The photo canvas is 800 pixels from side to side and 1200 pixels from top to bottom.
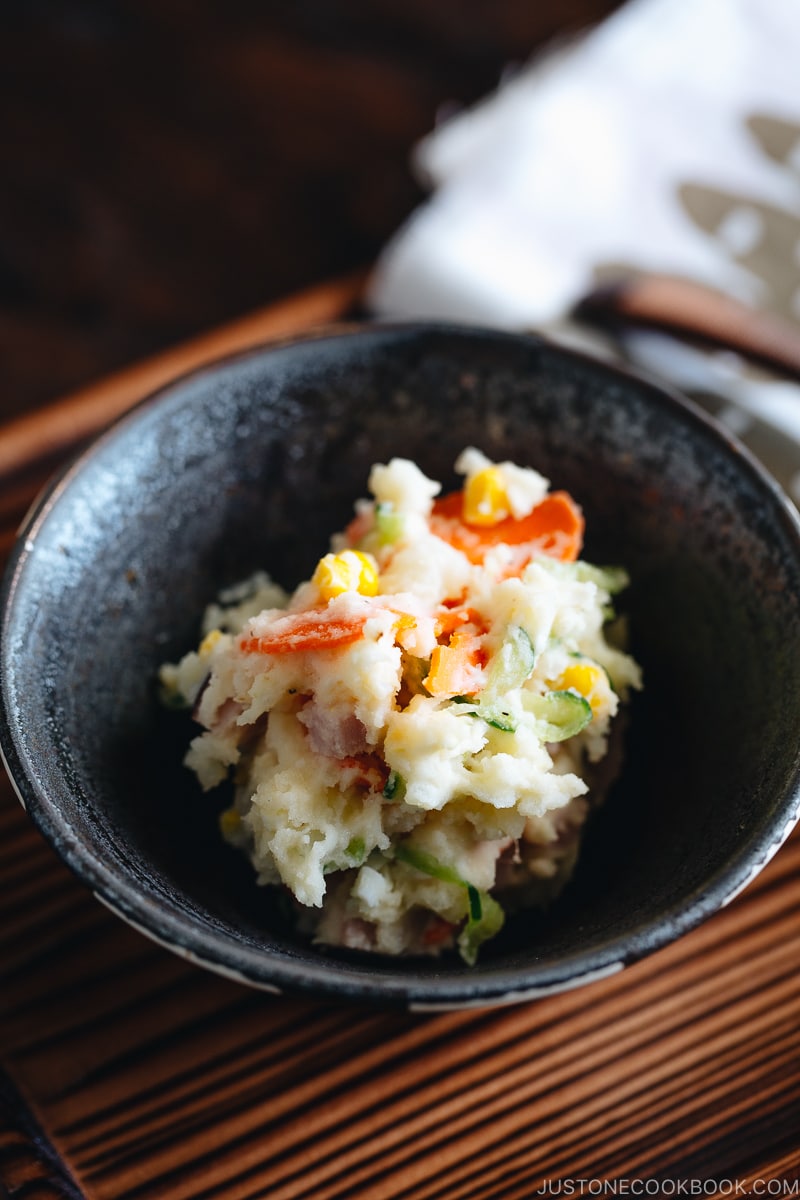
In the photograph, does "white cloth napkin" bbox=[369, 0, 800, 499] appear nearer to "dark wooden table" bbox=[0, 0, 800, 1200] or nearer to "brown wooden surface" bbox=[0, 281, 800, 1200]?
"dark wooden table" bbox=[0, 0, 800, 1200]

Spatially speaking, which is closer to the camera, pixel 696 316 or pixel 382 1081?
pixel 382 1081

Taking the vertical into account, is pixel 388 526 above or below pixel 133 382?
below

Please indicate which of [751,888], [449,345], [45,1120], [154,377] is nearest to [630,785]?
[751,888]

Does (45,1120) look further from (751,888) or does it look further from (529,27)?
(529,27)

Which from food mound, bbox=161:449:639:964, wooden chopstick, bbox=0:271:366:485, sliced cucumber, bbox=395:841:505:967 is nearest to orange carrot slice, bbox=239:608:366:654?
food mound, bbox=161:449:639:964

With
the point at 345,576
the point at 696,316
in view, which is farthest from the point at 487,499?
the point at 696,316

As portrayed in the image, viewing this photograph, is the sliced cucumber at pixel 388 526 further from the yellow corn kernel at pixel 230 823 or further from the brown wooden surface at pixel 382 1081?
the brown wooden surface at pixel 382 1081

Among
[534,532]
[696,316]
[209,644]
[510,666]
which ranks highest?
[696,316]

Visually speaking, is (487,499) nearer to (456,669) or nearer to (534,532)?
(534,532)
